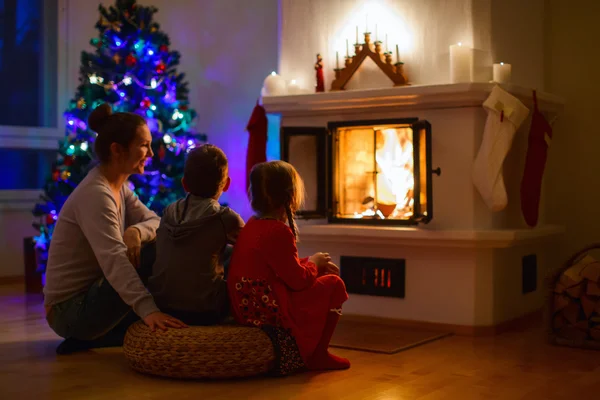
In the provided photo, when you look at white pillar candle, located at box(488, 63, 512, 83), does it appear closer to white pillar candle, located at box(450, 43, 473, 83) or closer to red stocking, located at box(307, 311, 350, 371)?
white pillar candle, located at box(450, 43, 473, 83)

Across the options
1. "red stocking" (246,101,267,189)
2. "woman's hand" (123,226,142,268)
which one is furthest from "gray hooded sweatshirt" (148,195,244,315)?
"red stocking" (246,101,267,189)

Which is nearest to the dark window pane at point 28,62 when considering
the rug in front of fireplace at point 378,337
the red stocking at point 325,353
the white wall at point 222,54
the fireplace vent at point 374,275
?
the white wall at point 222,54

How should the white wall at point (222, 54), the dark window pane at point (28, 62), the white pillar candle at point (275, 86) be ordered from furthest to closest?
the dark window pane at point (28, 62) → the white wall at point (222, 54) → the white pillar candle at point (275, 86)

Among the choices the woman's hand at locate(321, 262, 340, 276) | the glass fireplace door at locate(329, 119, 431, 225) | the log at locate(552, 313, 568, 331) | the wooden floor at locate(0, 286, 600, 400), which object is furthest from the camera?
the glass fireplace door at locate(329, 119, 431, 225)

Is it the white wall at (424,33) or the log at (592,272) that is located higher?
the white wall at (424,33)

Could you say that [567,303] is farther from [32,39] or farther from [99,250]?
[32,39]

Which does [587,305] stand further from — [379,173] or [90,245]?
[90,245]

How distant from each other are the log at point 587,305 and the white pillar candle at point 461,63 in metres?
1.08

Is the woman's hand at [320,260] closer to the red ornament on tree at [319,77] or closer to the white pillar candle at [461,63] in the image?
the white pillar candle at [461,63]

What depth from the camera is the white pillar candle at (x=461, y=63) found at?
147 inches

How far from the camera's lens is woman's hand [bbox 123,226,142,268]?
310 centimetres

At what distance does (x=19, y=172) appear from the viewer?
5.79m

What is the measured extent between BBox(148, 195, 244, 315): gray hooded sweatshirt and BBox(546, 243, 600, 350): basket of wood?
1.43 meters

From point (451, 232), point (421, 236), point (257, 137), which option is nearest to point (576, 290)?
point (451, 232)
